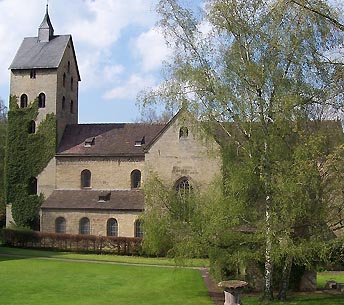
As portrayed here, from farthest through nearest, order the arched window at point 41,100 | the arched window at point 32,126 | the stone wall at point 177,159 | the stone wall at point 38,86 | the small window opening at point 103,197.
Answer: the arched window at point 41,100 → the arched window at point 32,126 → the stone wall at point 38,86 → the small window opening at point 103,197 → the stone wall at point 177,159

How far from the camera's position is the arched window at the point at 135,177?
45531mm

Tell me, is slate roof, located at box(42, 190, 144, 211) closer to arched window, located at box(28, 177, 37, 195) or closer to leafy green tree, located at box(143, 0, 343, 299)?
arched window, located at box(28, 177, 37, 195)

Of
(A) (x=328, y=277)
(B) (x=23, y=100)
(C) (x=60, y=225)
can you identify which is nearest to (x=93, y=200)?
(C) (x=60, y=225)

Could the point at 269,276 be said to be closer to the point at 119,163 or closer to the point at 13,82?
the point at 119,163

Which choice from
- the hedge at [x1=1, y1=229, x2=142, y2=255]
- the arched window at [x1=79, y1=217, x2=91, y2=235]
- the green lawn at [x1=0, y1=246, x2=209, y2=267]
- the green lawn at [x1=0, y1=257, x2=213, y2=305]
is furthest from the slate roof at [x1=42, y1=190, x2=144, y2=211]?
the green lawn at [x1=0, y1=257, x2=213, y2=305]

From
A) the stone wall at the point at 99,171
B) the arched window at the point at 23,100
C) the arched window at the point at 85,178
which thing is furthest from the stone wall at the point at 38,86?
the arched window at the point at 85,178

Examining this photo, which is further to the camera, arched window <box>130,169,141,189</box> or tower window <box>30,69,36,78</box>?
tower window <box>30,69,36,78</box>

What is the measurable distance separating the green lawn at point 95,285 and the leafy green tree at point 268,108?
3896mm

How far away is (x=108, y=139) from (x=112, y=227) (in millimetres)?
8711

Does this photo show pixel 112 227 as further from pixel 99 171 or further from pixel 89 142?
pixel 89 142

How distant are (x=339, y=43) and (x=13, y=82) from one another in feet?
128

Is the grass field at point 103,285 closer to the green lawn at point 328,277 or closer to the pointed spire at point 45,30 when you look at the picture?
the green lawn at point 328,277

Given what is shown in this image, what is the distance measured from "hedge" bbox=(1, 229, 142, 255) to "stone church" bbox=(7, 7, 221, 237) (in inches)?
69.8

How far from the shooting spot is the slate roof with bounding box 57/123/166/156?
46.2m
